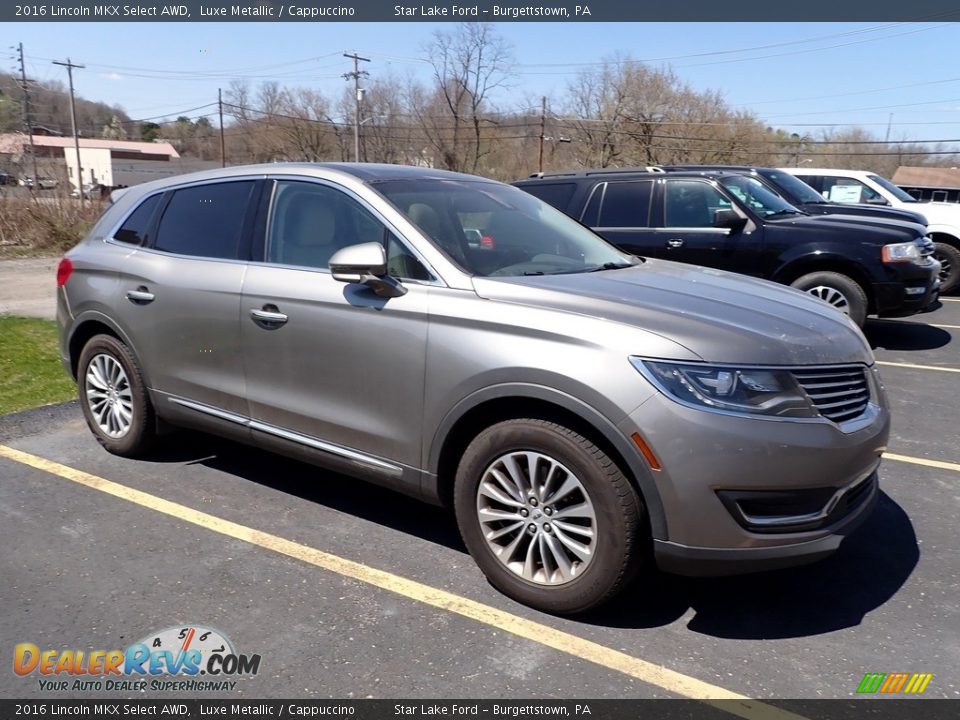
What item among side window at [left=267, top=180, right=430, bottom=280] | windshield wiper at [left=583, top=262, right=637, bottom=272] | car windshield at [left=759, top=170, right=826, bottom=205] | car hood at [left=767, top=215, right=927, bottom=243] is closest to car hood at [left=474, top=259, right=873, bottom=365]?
windshield wiper at [left=583, top=262, right=637, bottom=272]

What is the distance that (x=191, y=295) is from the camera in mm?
4184

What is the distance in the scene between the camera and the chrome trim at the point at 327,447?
3494 mm

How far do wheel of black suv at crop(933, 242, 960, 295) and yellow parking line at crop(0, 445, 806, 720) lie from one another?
11.8 metres

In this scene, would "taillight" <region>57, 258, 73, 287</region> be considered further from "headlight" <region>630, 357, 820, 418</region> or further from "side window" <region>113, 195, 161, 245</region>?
"headlight" <region>630, 357, 820, 418</region>

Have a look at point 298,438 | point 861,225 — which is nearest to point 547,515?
point 298,438

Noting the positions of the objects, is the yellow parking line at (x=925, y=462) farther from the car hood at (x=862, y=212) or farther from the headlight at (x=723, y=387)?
the car hood at (x=862, y=212)

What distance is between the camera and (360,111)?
2160 inches

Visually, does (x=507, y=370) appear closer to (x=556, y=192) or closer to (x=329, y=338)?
(x=329, y=338)

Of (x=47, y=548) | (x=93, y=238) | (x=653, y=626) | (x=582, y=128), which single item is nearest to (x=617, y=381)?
(x=653, y=626)

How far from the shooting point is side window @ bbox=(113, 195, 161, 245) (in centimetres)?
473

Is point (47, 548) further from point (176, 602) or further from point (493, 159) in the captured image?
point (493, 159)

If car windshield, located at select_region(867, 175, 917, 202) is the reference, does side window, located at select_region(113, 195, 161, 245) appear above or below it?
below

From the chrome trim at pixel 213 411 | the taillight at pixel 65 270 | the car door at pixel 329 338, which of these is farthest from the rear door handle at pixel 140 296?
the car door at pixel 329 338

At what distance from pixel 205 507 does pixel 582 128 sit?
4552cm
